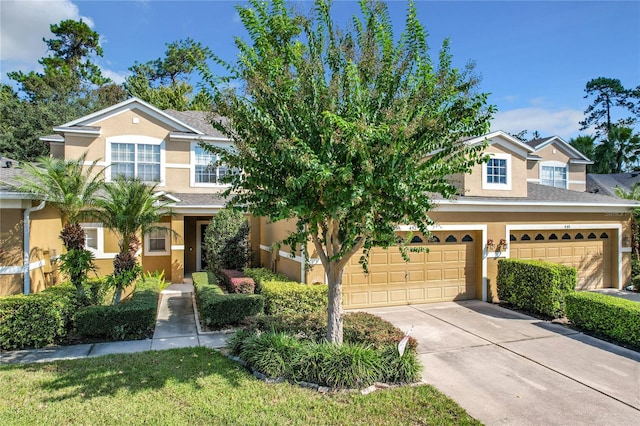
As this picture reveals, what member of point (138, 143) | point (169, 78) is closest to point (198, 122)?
point (138, 143)

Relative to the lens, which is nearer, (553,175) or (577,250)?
(577,250)

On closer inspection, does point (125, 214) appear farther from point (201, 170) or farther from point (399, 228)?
point (399, 228)

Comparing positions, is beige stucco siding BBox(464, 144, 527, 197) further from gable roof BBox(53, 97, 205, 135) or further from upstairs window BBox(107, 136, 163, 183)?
upstairs window BBox(107, 136, 163, 183)

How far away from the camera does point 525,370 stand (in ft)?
22.0

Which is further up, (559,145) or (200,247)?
(559,145)

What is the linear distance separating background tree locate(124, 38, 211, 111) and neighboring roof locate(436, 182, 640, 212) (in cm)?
2388

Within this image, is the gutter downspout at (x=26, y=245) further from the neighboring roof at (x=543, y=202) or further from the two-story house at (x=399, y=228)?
the neighboring roof at (x=543, y=202)

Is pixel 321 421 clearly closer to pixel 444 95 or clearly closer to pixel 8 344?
pixel 444 95

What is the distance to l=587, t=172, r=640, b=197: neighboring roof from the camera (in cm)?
2539

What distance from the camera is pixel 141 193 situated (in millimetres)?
9656

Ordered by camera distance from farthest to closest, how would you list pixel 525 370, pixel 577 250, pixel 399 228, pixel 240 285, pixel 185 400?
pixel 577 250
pixel 399 228
pixel 240 285
pixel 525 370
pixel 185 400

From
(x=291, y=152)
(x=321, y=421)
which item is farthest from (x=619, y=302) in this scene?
(x=291, y=152)

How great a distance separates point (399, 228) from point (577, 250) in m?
7.26

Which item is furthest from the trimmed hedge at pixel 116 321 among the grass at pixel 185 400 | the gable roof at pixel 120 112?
the gable roof at pixel 120 112
